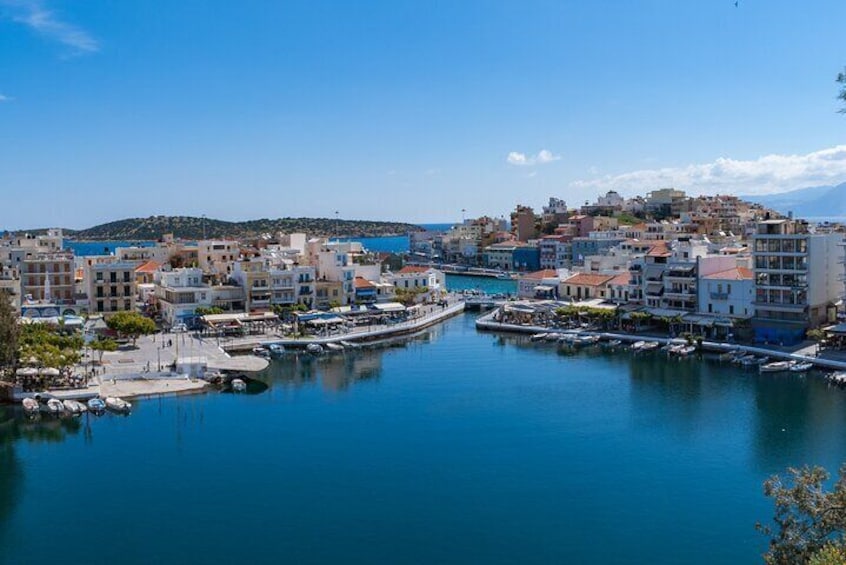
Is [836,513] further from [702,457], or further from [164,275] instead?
[164,275]

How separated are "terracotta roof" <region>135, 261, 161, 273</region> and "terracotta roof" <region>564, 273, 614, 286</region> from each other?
105 ft

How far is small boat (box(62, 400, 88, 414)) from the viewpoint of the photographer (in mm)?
32969

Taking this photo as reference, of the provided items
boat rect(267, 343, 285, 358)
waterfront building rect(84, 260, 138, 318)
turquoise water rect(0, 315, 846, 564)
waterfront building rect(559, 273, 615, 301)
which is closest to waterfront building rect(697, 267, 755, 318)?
turquoise water rect(0, 315, 846, 564)

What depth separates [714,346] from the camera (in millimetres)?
45562

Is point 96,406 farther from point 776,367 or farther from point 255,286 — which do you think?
point 776,367

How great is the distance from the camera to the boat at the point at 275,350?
46.8 meters

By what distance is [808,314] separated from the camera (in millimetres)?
44281

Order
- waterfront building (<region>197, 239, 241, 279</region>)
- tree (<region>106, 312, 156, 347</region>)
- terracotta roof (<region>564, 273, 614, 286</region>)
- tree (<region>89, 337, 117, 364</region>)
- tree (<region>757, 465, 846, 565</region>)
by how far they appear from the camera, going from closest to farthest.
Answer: tree (<region>757, 465, 846, 565</region>) < tree (<region>89, 337, 117, 364</region>) < tree (<region>106, 312, 156, 347</region>) < terracotta roof (<region>564, 273, 614, 286</region>) < waterfront building (<region>197, 239, 241, 279</region>)

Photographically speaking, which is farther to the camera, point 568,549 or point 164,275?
point 164,275

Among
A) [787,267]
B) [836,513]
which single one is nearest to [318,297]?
[787,267]

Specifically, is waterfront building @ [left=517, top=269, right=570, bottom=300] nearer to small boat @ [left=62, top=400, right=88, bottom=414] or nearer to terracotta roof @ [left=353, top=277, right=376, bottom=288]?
terracotta roof @ [left=353, top=277, right=376, bottom=288]

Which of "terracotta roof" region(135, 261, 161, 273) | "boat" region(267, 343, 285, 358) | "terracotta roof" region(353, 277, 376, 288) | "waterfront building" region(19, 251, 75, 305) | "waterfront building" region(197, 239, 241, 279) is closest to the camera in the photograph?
"boat" region(267, 343, 285, 358)

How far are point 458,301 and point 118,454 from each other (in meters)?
42.3

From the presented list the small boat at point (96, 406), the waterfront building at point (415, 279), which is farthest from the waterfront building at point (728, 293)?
the small boat at point (96, 406)
